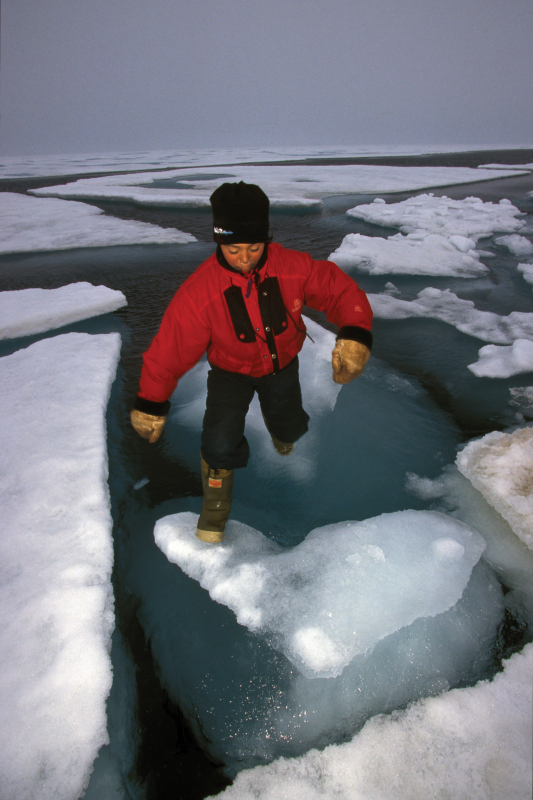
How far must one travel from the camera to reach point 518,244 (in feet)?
16.5

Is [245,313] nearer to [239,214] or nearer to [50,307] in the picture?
[239,214]

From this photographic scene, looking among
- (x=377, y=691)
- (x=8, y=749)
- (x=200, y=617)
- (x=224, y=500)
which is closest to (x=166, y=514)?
(x=224, y=500)

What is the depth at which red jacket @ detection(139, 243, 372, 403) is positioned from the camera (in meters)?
1.26

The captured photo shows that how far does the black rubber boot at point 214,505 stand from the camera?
4.77 feet

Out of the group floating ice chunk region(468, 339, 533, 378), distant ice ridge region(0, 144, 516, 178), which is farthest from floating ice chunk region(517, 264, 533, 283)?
distant ice ridge region(0, 144, 516, 178)

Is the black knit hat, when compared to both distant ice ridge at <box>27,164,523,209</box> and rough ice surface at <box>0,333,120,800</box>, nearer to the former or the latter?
rough ice surface at <box>0,333,120,800</box>

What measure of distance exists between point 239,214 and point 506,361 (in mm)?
2092

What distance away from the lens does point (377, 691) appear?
1.11m

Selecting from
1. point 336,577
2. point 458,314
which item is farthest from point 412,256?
point 336,577

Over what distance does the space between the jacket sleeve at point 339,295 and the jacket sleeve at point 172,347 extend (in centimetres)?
38

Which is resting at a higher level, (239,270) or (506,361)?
(239,270)

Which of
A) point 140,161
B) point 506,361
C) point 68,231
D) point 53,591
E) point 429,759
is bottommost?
A: point 429,759

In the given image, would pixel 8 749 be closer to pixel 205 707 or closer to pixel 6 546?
pixel 205 707

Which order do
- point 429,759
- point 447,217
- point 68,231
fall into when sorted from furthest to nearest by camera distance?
point 447,217, point 68,231, point 429,759
